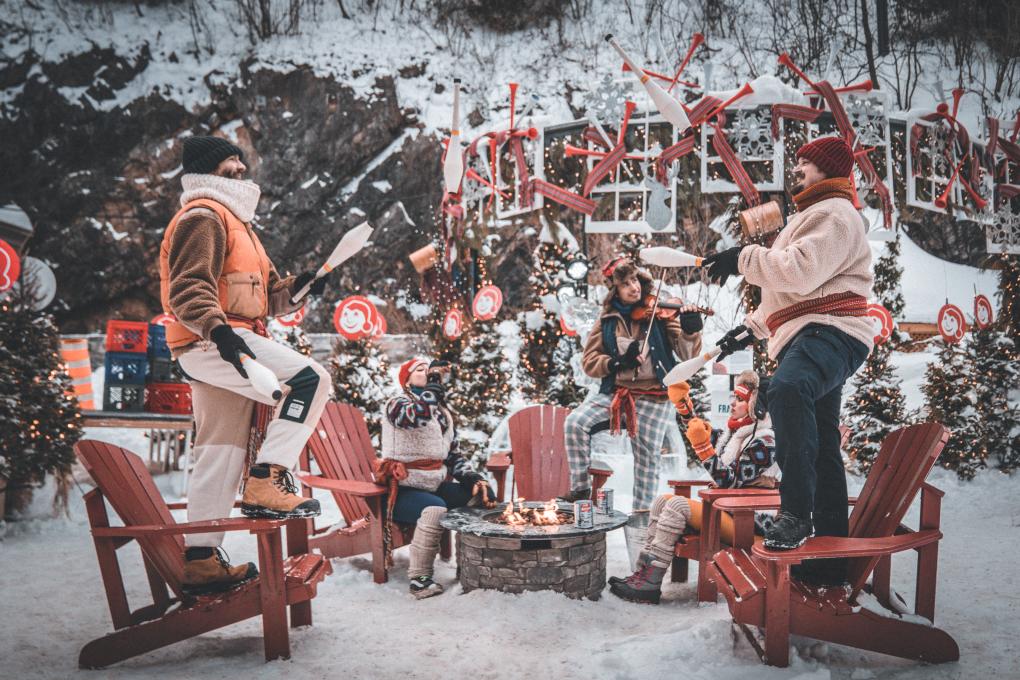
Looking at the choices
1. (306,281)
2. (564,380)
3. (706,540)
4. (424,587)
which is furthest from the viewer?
(564,380)

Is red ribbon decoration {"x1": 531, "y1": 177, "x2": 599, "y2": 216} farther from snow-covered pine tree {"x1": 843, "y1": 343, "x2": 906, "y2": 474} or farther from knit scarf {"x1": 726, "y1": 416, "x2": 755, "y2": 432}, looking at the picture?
snow-covered pine tree {"x1": 843, "y1": 343, "x2": 906, "y2": 474}

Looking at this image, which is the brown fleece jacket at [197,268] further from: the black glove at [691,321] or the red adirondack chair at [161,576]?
the black glove at [691,321]

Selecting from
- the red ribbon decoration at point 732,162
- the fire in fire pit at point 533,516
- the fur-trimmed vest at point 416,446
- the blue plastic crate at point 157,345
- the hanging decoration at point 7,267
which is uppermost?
the red ribbon decoration at point 732,162

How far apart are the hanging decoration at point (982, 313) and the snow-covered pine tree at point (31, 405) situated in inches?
308

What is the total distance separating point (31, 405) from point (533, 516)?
3796 mm

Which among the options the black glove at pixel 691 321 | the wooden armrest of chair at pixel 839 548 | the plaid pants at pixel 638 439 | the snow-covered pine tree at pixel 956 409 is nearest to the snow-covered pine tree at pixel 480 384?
the plaid pants at pixel 638 439

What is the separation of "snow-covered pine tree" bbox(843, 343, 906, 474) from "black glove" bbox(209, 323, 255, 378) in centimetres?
615

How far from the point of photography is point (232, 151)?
10.3 ft

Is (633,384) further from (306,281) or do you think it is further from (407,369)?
(306,281)

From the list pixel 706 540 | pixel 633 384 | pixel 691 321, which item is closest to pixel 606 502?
pixel 706 540

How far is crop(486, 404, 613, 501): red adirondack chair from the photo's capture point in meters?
4.92

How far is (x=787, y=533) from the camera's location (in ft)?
7.97

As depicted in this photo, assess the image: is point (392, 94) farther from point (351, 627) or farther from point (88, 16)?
point (351, 627)

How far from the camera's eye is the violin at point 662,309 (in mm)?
4673
